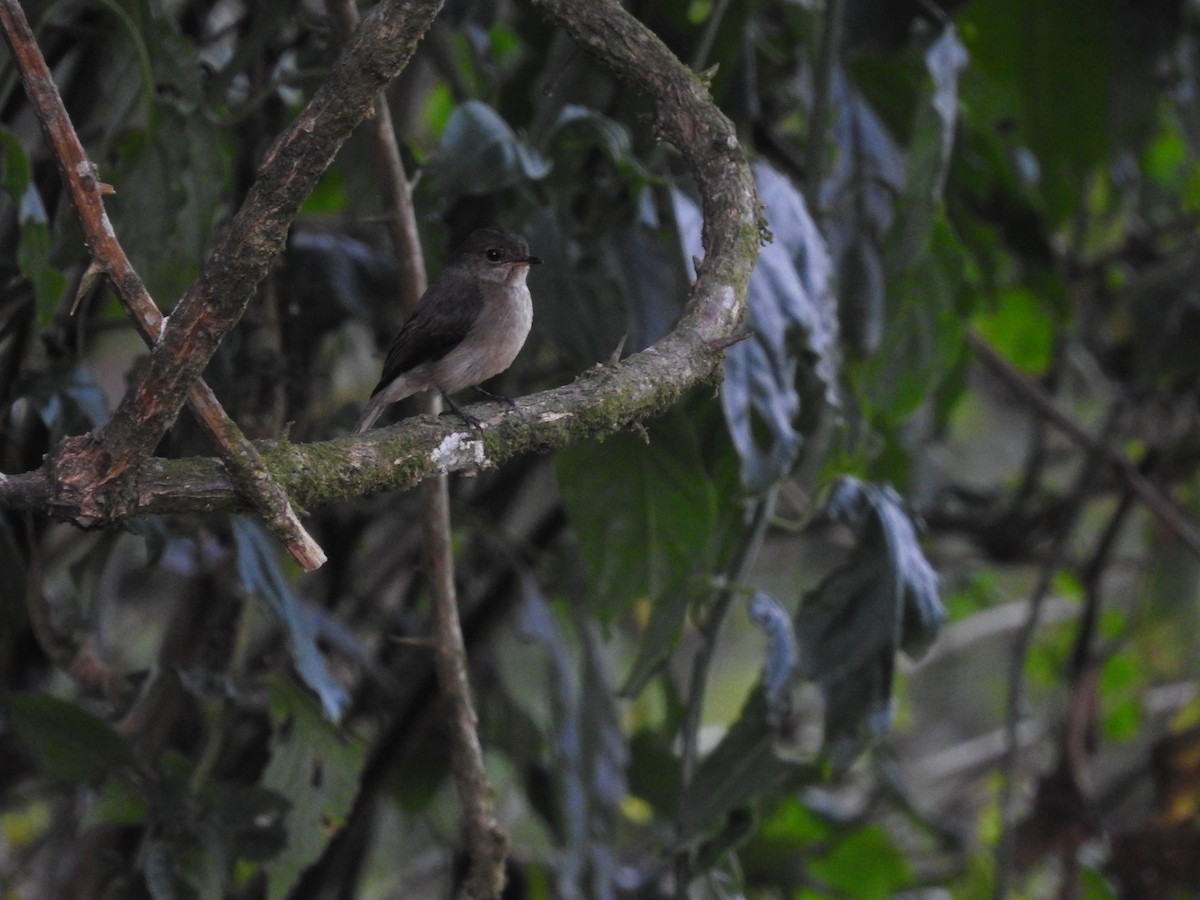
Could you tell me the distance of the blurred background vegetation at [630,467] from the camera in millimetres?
3086

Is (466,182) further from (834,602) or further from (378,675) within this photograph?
(378,675)

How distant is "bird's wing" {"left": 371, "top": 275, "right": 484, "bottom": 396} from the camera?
3.21 meters

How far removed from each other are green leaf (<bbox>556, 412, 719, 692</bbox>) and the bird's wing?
46cm

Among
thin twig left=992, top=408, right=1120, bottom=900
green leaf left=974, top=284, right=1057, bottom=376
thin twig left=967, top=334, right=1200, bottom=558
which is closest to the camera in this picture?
thin twig left=992, top=408, right=1120, bottom=900

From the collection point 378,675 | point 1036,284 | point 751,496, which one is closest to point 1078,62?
point 1036,284

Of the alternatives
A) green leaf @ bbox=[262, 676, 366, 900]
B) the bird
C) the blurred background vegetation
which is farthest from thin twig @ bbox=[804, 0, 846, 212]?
green leaf @ bbox=[262, 676, 366, 900]

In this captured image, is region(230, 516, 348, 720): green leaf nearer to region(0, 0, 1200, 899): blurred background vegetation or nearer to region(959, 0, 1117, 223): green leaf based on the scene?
region(0, 0, 1200, 899): blurred background vegetation

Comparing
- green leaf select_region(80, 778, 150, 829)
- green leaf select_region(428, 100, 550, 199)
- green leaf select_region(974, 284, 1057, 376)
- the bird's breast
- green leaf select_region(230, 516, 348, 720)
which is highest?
green leaf select_region(428, 100, 550, 199)

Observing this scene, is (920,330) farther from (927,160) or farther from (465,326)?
(465,326)

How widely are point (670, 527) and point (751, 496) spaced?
0.20 meters

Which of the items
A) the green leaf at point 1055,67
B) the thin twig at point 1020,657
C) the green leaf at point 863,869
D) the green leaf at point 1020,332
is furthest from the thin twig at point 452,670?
the green leaf at point 1020,332

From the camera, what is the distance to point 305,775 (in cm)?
324

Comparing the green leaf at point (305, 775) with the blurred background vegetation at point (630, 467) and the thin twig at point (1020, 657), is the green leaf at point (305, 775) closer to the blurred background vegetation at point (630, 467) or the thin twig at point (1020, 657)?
the blurred background vegetation at point (630, 467)

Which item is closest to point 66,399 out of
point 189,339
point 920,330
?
point 189,339
